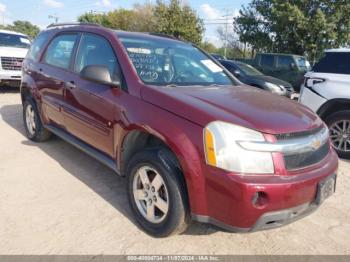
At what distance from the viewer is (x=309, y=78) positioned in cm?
590

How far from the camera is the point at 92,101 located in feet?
12.3

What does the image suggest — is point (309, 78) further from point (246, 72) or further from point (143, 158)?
point (246, 72)

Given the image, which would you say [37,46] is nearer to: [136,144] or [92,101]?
[92,101]

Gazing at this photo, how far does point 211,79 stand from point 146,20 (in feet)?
143

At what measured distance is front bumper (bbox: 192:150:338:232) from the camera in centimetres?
246

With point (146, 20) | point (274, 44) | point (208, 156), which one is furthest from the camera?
point (146, 20)

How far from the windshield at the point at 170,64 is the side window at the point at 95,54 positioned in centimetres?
20

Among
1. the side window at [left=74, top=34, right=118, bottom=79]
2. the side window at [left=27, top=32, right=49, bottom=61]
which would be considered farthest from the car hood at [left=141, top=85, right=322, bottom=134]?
the side window at [left=27, top=32, right=49, bottom=61]

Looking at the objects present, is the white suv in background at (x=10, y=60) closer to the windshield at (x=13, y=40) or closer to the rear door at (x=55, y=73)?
the windshield at (x=13, y=40)

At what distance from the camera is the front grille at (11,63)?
1048cm

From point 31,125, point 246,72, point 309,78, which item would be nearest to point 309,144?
point 309,78

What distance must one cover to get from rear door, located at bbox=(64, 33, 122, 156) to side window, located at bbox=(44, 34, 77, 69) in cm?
27

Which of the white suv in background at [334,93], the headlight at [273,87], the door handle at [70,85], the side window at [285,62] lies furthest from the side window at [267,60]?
the door handle at [70,85]

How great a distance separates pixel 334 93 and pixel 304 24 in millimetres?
20047
